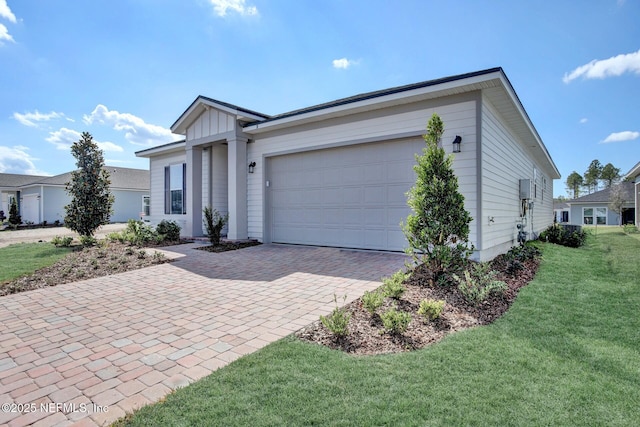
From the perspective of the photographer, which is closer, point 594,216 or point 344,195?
point 344,195

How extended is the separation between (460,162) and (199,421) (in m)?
6.27

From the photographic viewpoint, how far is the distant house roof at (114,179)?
24.7 metres

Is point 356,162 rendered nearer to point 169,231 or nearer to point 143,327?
point 143,327

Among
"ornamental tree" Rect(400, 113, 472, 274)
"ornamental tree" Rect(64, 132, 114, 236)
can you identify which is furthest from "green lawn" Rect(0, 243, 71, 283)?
"ornamental tree" Rect(400, 113, 472, 274)

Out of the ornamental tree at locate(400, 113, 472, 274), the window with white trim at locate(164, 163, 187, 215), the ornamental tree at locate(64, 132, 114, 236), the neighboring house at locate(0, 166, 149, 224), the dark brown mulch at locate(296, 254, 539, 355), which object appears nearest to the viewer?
the dark brown mulch at locate(296, 254, 539, 355)

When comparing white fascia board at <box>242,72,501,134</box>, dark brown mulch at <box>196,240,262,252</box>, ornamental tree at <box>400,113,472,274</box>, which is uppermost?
white fascia board at <box>242,72,501,134</box>

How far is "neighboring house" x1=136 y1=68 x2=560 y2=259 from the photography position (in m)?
6.52

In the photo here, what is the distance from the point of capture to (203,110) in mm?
10719

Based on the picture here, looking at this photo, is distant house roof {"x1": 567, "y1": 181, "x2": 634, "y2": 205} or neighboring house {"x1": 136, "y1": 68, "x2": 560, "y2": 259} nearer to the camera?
neighboring house {"x1": 136, "y1": 68, "x2": 560, "y2": 259}

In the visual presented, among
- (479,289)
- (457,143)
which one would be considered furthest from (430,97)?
(479,289)

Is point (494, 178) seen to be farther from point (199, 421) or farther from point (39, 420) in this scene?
point (39, 420)

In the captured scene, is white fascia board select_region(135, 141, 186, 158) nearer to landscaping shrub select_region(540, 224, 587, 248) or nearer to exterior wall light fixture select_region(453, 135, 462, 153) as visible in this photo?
exterior wall light fixture select_region(453, 135, 462, 153)

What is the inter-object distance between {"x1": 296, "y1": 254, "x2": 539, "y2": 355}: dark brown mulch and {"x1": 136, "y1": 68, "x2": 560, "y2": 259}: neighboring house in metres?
2.15

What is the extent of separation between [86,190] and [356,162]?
8999 millimetres
